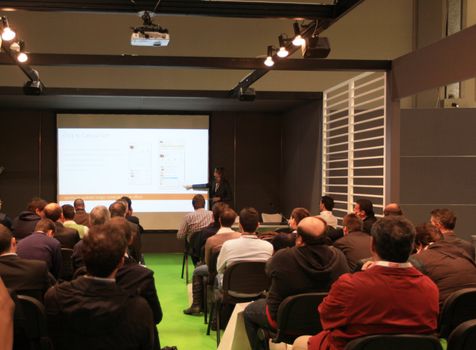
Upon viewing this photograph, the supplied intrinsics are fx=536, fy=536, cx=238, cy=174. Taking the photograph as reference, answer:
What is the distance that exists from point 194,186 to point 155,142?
119 cm

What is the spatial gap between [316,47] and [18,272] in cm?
348

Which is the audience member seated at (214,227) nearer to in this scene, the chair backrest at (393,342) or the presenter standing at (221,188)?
the presenter standing at (221,188)

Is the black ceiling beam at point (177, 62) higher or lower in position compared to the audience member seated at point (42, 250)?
higher

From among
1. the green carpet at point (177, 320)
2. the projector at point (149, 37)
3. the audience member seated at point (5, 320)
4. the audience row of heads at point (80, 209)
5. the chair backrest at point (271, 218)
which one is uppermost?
the projector at point (149, 37)

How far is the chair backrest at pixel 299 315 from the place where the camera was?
3.18 meters

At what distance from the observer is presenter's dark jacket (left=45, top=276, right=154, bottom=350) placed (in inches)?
81.8

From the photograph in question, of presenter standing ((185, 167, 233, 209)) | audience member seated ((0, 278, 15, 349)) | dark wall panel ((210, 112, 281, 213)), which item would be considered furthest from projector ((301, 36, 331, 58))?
dark wall panel ((210, 112, 281, 213))

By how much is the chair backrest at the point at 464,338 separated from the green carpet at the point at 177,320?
2.69 meters

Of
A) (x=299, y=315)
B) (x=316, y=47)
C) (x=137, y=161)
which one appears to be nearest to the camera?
(x=299, y=315)

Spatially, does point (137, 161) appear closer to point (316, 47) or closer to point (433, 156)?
point (433, 156)

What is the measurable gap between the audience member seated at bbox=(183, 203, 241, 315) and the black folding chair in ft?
2.12

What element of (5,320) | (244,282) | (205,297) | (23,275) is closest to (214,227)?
(205,297)

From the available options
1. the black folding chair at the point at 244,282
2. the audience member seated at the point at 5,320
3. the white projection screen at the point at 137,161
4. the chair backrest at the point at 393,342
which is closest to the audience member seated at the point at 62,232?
the black folding chair at the point at 244,282

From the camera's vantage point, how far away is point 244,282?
435cm
